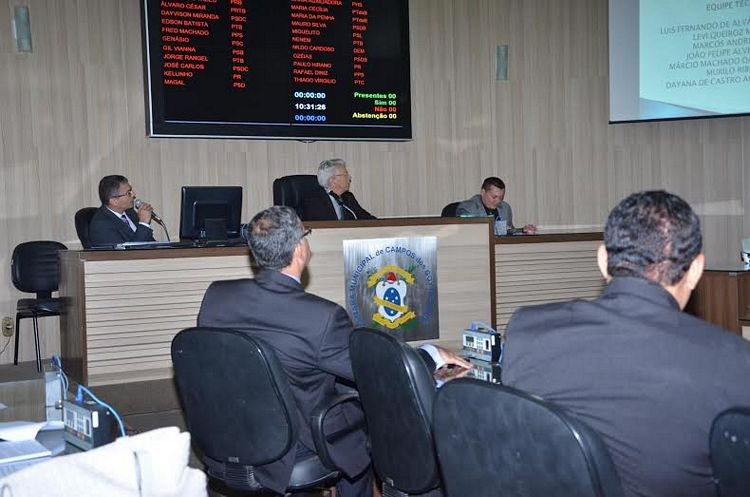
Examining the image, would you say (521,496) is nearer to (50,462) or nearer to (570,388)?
(570,388)

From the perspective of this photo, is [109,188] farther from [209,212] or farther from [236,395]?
[236,395]

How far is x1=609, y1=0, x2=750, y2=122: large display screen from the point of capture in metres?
Result: 7.36

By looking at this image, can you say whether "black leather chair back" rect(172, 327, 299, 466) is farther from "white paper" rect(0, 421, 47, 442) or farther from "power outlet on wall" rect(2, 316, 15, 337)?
"power outlet on wall" rect(2, 316, 15, 337)

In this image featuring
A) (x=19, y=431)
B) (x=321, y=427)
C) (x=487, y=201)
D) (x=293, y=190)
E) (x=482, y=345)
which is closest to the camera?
(x=19, y=431)

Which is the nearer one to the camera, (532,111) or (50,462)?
(50,462)

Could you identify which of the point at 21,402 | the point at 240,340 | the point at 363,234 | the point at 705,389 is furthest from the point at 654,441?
the point at 363,234

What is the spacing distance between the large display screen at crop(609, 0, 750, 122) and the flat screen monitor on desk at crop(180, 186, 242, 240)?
4.58m

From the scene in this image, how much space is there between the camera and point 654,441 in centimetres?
151

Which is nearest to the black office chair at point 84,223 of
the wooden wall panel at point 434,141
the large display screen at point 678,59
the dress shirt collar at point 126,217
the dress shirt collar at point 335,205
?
the dress shirt collar at point 126,217

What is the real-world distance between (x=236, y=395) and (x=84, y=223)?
3.63 meters

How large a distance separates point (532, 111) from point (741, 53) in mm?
1899

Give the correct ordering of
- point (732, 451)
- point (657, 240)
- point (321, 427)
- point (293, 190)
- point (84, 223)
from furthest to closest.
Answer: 1. point (293, 190)
2. point (84, 223)
3. point (321, 427)
4. point (657, 240)
5. point (732, 451)

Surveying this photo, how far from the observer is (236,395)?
2543 millimetres

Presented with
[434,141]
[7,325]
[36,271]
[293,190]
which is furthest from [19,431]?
[434,141]
